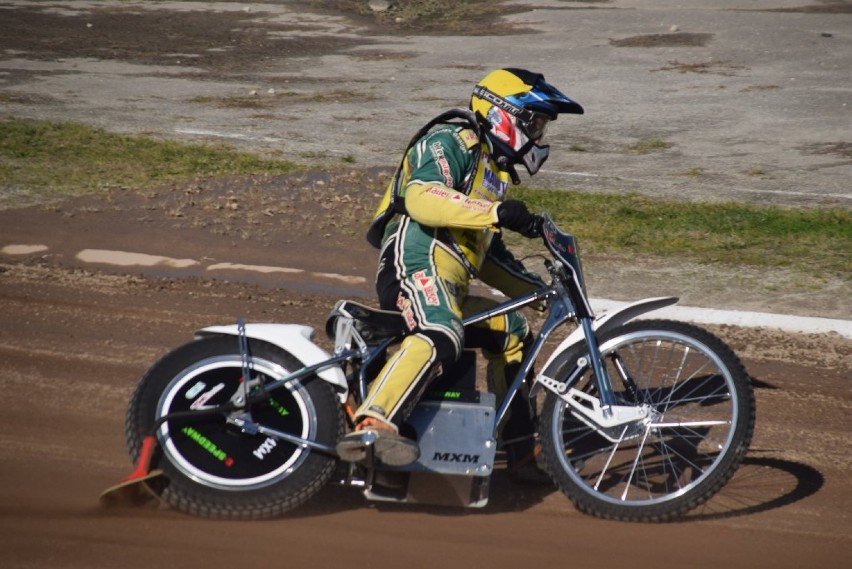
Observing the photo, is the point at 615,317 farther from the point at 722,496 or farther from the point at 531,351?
the point at 722,496

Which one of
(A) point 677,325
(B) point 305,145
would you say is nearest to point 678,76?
(B) point 305,145

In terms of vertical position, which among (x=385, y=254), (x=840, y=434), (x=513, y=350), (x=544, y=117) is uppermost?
(x=544, y=117)

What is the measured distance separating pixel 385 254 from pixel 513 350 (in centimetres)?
78

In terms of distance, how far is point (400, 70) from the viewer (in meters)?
19.5

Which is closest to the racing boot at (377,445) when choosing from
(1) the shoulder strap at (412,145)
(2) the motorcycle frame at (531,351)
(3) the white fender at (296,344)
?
(2) the motorcycle frame at (531,351)

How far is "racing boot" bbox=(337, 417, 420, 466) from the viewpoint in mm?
4512

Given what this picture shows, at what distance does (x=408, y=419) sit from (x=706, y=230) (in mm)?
6082

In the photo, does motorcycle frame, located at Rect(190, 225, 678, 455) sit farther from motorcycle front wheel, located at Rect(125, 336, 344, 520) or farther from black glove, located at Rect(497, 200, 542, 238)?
black glove, located at Rect(497, 200, 542, 238)

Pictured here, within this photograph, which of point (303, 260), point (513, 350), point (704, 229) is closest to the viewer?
point (513, 350)

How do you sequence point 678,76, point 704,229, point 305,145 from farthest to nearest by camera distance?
point 678,76 → point 305,145 → point 704,229

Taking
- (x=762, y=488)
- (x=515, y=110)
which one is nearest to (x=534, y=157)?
(x=515, y=110)

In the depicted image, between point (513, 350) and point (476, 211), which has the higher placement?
point (476, 211)

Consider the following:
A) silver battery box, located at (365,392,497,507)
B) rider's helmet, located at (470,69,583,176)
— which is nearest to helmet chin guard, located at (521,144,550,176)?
rider's helmet, located at (470,69,583,176)

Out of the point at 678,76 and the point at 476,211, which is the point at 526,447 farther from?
the point at 678,76
